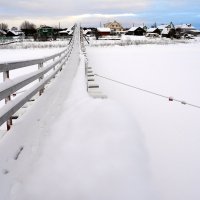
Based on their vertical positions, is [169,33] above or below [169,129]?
above

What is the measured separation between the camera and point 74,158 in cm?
366

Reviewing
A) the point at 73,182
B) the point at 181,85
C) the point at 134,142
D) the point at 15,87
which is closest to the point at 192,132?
the point at 134,142

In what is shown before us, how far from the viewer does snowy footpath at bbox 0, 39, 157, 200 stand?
9.97 ft

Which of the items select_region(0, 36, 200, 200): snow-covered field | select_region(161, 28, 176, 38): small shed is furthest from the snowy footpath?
select_region(161, 28, 176, 38): small shed

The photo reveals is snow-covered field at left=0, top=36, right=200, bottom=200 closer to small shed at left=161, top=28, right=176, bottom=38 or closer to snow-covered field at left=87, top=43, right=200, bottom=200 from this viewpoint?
snow-covered field at left=87, top=43, right=200, bottom=200

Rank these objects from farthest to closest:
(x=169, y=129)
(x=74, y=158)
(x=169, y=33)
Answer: (x=169, y=33) → (x=169, y=129) → (x=74, y=158)

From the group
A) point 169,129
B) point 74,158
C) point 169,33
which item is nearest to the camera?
point 74,158

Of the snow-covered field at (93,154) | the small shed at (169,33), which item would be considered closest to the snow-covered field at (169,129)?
the snow-covered field at (93,154)

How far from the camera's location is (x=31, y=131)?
4.67 metres

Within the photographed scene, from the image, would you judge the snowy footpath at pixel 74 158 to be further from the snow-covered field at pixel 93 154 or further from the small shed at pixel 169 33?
the small shed at pixel 169 33

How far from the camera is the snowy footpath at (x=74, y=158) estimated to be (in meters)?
3.04

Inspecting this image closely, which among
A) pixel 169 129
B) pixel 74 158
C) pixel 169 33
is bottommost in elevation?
pixel 169 129

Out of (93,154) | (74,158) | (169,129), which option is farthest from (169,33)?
(74,158)

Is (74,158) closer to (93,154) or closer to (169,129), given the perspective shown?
(93,154)
